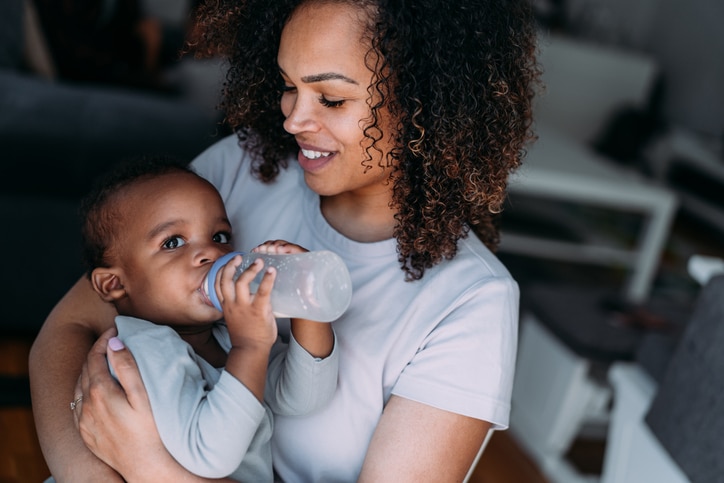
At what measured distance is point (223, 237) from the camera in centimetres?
116

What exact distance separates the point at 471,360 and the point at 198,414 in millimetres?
340

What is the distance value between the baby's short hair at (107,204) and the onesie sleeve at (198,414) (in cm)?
23

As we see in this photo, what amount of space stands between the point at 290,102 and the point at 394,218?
0.22m

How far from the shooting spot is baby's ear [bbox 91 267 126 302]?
1118 mm

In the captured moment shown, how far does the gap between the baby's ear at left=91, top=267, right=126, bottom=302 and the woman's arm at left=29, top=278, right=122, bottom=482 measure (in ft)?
0.22

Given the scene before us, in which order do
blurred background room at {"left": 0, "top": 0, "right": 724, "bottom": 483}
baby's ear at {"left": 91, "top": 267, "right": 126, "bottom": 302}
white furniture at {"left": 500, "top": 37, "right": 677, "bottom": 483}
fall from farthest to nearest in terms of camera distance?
1. white furniture at {"left": 500, "top": 37, "right": 677, "bottom": 483}
2. blurred background room at {"left": 0, "top": 0, "right": 724, "bottom": 483}
3. baby's ear at {"left": 91, "top": 267, "right": 126, "bottom": 302}

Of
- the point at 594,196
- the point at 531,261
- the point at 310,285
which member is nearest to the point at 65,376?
the point at 310,285

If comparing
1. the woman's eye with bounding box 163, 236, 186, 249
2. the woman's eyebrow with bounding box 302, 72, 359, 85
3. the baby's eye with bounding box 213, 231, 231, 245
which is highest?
the woman's eyebrow with bounding box 302, 72, 359, 85

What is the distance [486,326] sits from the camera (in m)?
1.03

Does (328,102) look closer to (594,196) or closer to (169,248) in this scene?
(169,248)

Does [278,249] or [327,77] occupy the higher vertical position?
[327,77]

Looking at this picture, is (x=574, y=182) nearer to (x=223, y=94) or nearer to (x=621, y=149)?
(x=223, y=94)

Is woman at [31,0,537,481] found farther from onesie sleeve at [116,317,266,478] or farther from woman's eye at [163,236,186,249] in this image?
woman's eye at [163,236,186,249]

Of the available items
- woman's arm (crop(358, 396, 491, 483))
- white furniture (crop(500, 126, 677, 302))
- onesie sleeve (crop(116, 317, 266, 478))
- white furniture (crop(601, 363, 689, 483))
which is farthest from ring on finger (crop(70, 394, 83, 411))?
white furniture (crop(500, 126, 677, 302))
